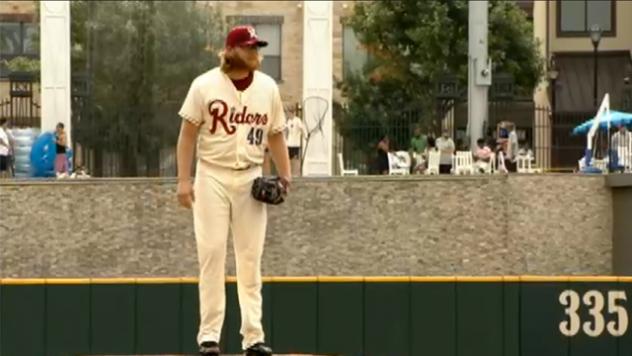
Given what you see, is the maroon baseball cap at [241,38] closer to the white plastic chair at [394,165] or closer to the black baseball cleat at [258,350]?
the black baseball cleat at [258,350]

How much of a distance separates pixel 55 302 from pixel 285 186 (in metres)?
4.21

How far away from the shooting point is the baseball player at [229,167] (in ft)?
39.2

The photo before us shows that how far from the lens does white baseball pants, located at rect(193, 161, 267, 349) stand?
11984mm

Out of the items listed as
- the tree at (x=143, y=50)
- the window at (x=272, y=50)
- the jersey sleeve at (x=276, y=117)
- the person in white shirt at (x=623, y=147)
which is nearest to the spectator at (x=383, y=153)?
the person in white shirt at (x=623, y=147)

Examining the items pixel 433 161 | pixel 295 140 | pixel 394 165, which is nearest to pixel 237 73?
pixel 433 161

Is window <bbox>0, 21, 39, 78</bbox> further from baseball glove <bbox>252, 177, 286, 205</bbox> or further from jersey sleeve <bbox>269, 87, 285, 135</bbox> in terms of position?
baseball glove <bbox>252, 177, 286, 205</bbox>

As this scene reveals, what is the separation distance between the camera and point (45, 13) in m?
32.7

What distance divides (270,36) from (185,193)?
4055 centimetres

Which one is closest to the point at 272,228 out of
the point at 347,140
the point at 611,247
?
the point at 611,247

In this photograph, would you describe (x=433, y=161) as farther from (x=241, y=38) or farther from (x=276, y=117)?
(x=241, y=38)

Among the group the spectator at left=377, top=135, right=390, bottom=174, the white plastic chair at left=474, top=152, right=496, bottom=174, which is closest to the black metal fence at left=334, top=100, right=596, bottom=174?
the spectator at left=377, top=135, right=390, bottom=174

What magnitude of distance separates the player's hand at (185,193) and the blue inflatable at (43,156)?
13.9m

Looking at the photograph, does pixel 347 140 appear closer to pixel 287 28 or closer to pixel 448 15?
pixel 448 15

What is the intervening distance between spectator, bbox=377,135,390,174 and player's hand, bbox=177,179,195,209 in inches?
658
